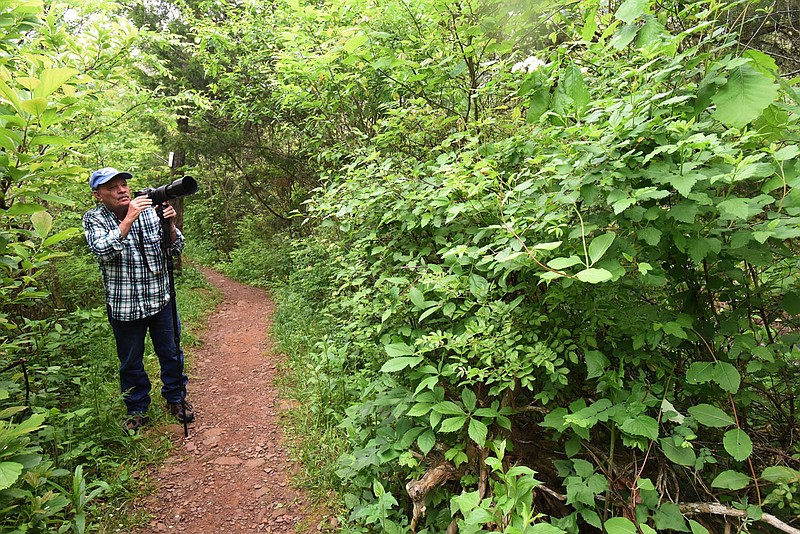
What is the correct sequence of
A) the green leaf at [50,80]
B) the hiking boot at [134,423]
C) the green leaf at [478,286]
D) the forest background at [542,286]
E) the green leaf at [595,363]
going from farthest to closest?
1. the hiking boot at [134,423]
2. the green leaf at [478,286]
3. the green leaf at [595,363]
4. the forest background at [542,286]
5. the green leaf at [50,80]

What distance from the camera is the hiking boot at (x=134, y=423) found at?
3.66 meters

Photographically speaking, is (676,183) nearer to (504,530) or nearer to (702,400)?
(702,400)

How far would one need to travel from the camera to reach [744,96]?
1462 millimetres

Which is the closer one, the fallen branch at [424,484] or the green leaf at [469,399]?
the green leaf at [469,399]

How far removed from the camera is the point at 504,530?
5.74ft

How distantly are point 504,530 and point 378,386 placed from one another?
1387mm

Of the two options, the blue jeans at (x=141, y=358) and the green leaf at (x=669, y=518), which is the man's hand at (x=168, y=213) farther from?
the green leaf at (x=669, y=518)

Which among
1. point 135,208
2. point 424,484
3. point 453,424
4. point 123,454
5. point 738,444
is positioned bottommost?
point 123,454

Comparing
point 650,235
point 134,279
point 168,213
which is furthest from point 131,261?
point 650,235

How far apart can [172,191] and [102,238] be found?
643mm

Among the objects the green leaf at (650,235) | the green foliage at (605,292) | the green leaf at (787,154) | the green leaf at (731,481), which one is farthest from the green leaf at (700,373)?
the green leaf at (787,154)

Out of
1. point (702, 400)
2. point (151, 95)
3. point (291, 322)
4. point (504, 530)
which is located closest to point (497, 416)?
point (504, 530)

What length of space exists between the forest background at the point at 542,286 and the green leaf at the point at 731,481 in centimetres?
2

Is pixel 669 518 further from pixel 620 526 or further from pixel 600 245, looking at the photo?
pixel 600 245
